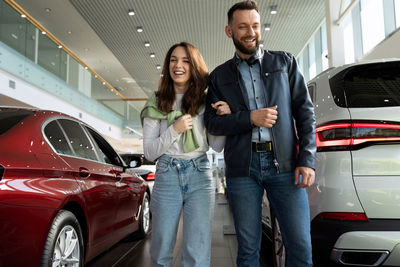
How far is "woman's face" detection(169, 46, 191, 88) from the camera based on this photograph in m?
1.76

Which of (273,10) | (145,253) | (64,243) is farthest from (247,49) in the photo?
(273,10)

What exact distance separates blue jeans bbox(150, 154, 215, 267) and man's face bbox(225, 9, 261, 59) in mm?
576

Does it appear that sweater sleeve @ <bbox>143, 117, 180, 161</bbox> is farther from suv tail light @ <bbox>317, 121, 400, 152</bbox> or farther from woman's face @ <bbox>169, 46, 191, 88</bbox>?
suv tail light @ <bbox>317, 121, 400, 152</bbox>

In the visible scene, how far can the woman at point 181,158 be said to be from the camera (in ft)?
5.40

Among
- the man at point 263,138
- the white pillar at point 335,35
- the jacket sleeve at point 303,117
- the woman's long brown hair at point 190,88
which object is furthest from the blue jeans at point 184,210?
the white pillar at point 335,35

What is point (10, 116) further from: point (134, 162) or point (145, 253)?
point (145, 253)

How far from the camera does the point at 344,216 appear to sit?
1.78 meters

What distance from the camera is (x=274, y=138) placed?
63.1 inches

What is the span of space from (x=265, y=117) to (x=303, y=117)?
0.18 m

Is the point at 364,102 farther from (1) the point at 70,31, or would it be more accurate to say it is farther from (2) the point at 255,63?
(1) the point at 70,31

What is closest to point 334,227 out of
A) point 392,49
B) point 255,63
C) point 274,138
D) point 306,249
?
point 306,249

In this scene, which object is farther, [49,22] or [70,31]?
[70,31]

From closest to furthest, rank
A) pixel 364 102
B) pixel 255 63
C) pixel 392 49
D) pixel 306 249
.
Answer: pixel 306 249
pixel 255 63
pixel 364 102
pixel 392 49

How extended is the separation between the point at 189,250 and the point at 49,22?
45.4ft
